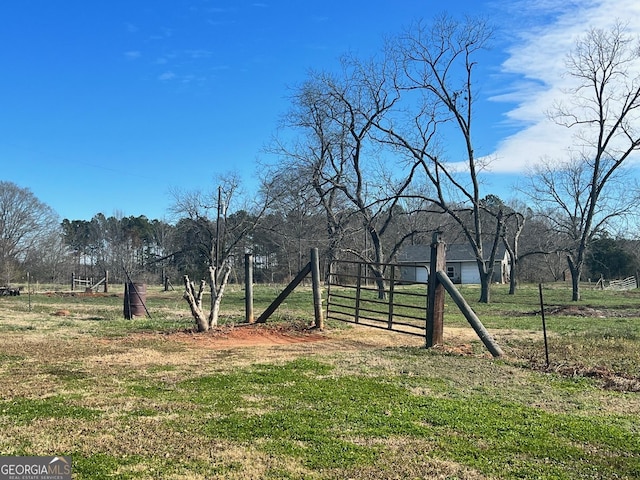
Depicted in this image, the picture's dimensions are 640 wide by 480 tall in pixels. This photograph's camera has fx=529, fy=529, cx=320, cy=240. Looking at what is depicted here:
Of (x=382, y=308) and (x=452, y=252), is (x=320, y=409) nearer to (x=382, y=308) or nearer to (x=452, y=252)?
(x=382, y=308)

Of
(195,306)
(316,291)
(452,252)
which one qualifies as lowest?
(195,306)

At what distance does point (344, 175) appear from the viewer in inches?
1136

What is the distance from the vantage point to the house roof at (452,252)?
186 ft

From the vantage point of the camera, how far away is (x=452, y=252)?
58125mm

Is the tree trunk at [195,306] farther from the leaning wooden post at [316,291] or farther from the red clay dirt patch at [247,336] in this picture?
the leaning wooden post at [316,291]

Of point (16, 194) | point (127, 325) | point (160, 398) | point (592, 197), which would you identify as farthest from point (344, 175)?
point (16, 194)

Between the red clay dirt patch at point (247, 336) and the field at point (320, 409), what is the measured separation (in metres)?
0.18

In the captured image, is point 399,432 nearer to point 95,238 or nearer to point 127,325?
point 127,325

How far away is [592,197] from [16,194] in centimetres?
4919

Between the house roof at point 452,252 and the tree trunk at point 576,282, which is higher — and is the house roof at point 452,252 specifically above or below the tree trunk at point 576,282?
above

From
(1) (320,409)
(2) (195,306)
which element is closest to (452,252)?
(2) (195,306)

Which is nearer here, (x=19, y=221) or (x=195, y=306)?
(x=195, y=306)

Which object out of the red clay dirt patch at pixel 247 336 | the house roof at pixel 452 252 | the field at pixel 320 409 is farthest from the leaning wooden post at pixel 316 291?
the house roof at pixel 452 252

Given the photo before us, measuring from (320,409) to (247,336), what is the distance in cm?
593
